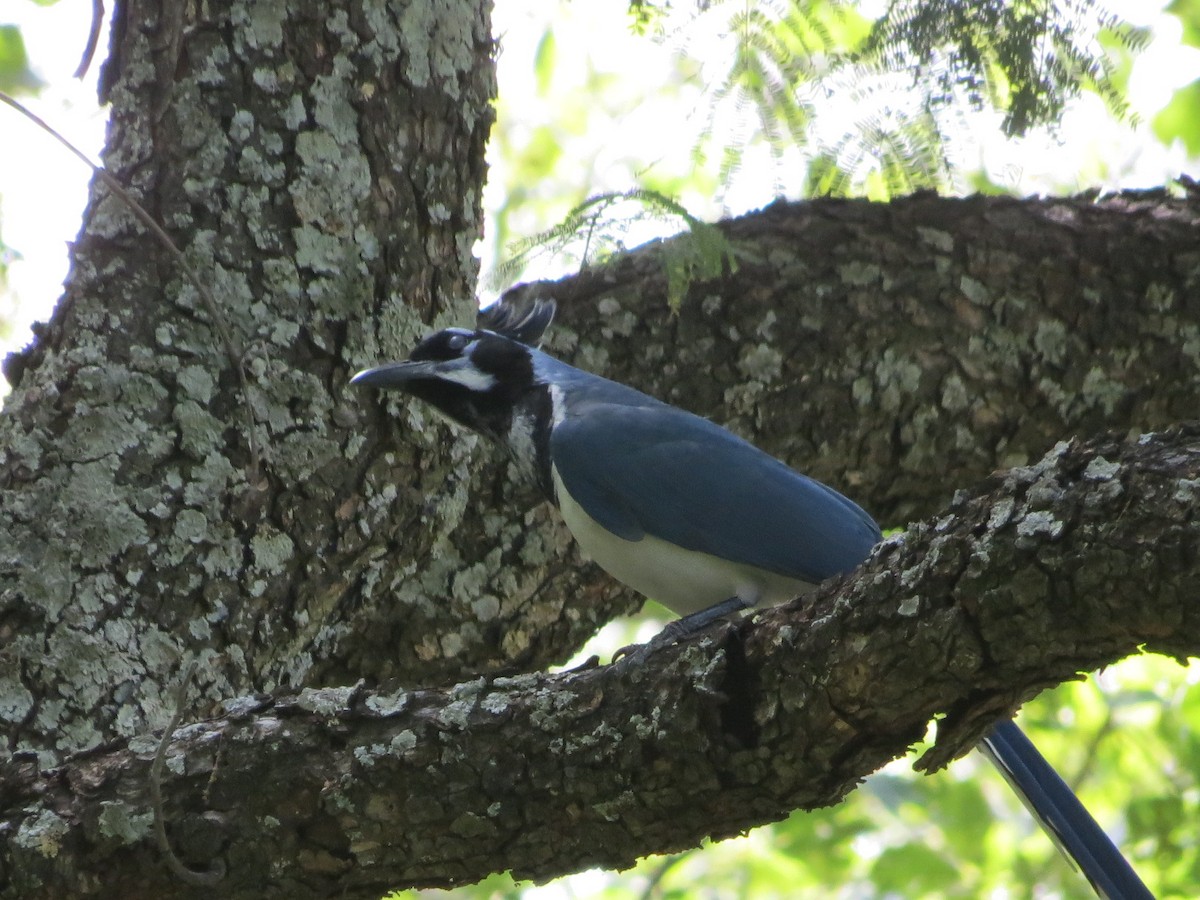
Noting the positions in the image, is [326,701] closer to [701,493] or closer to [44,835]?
[44,835]

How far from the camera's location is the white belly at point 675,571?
380 centimetres

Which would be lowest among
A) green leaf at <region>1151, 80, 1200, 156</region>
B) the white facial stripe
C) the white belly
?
the white belly

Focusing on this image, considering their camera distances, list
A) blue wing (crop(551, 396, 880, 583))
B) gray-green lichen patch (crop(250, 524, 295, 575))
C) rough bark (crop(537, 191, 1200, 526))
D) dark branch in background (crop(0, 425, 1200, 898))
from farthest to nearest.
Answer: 1. rough bark (crop(537, 191, 1200, 526))
2. blue wing (crop(551, 396, 880, 583))
3. gray-green lichen patch (crop(250, 524, 295, 575))
4. dark branch in background (crop(0, 425, 1200, 898))

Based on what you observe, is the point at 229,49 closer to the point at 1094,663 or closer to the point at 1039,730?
the point at 1094,663

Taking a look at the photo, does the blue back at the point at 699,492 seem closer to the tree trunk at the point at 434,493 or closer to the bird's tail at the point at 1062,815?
the tree trunk at the point at 434,493

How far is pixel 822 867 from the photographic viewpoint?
6930mm

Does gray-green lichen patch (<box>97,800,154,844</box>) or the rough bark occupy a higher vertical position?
the rough bark

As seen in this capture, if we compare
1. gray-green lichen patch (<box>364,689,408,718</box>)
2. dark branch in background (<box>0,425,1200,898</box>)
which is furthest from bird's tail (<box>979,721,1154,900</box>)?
gray-green lichen patch (<box>364,689,408,718</box>)

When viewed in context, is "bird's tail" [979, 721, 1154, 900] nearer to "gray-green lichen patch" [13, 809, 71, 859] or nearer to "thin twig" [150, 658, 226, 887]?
"thin twig" [150, 658, 226, 887]

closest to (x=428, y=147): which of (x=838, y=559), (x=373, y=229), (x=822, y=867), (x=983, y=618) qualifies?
(x=373, y=229)

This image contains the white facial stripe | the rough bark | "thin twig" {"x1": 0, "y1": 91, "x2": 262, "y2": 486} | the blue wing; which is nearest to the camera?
"thin twig" {"x1": 0, "y1": 91, "x2": 262, "y2": 486}

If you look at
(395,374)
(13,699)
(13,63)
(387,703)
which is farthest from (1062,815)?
(13,63)

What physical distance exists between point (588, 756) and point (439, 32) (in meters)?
2.34

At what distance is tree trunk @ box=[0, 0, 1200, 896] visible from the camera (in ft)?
7.24
